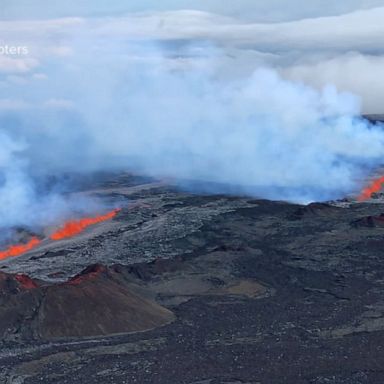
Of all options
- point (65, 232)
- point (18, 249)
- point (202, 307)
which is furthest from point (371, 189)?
point (202, 307)

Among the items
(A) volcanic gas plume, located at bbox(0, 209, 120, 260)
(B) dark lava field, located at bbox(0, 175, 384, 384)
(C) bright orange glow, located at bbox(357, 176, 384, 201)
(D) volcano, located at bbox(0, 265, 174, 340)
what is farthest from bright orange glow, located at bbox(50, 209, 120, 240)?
(C) bright orange glow, located at bbox(357, 176, 384, 201)

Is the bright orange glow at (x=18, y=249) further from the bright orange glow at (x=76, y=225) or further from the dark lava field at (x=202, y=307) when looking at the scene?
the bright orange glow at (x=76, y=225)

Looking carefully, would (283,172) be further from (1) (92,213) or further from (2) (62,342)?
(2) (62,342)

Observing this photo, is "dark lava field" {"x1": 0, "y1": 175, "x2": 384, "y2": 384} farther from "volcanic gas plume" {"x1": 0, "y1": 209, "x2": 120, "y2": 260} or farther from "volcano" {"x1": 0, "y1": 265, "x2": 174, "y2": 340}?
"volcanic gas plume" {"x1": 0, "y1": 209, "x2": 120, "y2": 260}

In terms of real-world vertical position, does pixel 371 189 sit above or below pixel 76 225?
below

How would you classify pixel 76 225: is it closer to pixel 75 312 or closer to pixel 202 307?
pixel 202 307

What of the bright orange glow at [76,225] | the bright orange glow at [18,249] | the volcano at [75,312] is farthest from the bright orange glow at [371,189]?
the volcano at [75,312]
